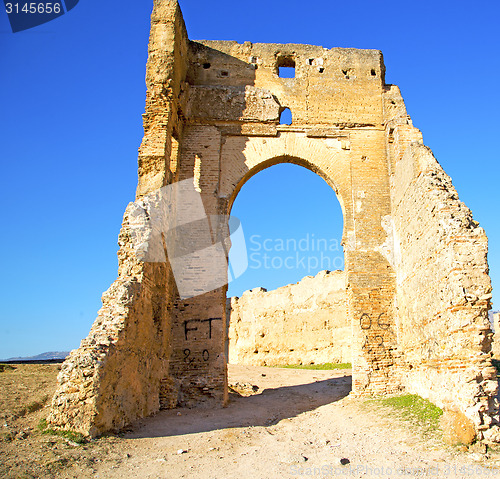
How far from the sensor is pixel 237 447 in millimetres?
5387

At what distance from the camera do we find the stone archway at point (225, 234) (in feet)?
18.7

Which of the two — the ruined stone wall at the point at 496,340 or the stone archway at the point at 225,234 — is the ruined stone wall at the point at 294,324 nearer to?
the ruined stone wall at the point at 496,340

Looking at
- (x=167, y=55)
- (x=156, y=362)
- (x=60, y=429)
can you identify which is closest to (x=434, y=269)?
(x=156, y=362)

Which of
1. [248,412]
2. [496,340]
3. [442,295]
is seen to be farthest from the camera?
[496,340]

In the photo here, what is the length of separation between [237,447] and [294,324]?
14.1m

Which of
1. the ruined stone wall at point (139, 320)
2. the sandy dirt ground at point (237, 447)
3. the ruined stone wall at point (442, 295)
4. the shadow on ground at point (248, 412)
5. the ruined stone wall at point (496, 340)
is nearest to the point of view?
the sandy dirt ground at point (237, 447)

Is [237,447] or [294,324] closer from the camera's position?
[237,447]

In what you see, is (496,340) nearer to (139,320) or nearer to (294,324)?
(294,324)

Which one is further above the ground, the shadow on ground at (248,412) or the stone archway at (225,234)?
the stone archway at (225,234)

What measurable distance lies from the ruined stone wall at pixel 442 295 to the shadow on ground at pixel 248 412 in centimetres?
203

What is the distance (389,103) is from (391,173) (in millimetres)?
1777

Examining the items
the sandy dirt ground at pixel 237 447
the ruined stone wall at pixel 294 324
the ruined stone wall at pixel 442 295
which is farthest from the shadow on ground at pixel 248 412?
the ruined stone wall at pixel 294 324

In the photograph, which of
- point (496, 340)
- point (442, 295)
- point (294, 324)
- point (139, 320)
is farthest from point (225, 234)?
point (294, 324)

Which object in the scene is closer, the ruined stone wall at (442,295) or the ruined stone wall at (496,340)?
the ruined stone wall at (442,295)
